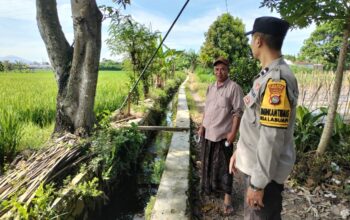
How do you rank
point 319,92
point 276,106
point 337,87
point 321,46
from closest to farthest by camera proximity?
point 276,106 < point 337,87 < point 319,92 < point 321,46

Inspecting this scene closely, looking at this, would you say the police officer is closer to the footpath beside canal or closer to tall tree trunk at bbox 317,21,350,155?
the footpath beside canal

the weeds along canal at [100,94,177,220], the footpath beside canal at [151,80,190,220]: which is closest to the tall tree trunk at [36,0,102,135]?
the weeds along canal at [100,94,177,220]

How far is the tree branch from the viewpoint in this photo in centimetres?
394

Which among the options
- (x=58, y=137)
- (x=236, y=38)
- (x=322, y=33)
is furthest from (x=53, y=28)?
(x=322, y=33)

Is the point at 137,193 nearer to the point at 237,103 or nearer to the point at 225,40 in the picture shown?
the point at 237,103

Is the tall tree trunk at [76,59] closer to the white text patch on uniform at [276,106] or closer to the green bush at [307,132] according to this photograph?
the white text patch on uniform at [276,106]

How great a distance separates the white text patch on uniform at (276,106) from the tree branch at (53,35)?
11.1 feet

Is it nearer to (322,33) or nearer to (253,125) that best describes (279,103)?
(253,125)

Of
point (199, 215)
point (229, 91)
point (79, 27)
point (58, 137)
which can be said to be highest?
point (79, 27)

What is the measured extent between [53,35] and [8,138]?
5.36 ft

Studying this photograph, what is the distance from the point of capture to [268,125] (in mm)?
1384

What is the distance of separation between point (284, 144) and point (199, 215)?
177cm

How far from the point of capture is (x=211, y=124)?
307 centimetres

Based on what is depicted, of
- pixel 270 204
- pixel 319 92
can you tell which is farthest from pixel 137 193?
pixel 319 92
